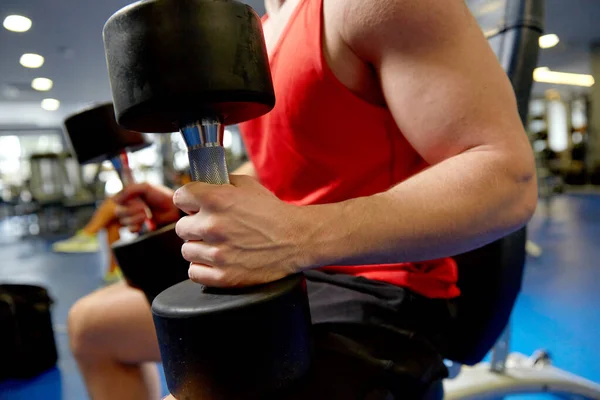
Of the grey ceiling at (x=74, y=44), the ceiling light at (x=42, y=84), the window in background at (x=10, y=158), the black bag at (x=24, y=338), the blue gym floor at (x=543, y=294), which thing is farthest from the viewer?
the window in background at (x=10, y=158)

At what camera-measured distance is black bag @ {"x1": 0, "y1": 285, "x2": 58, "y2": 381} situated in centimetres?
170

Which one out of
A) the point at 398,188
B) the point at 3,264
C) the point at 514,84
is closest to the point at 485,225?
the point at 398,188

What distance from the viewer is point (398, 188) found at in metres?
0.43

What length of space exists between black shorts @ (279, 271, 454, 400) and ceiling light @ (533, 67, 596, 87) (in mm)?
9264

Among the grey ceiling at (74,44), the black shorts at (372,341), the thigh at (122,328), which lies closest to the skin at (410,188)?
the black shorts at (372,341)

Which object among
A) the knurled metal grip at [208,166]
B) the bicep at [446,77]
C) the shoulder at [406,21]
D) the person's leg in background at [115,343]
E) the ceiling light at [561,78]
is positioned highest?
the ceiling light at [561,78]

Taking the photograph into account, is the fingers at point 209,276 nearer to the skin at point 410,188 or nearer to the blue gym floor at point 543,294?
the skin at point 410,188

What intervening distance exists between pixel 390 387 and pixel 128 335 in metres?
0.44

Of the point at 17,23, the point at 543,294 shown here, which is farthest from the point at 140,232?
the point at 17,23

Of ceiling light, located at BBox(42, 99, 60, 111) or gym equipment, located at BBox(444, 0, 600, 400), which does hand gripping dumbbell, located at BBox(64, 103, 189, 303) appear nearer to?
gym equipment, located at BBox(444, 0, 600, 400)

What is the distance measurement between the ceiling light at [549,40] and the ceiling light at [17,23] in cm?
641

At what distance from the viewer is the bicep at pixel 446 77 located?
1.40 ft

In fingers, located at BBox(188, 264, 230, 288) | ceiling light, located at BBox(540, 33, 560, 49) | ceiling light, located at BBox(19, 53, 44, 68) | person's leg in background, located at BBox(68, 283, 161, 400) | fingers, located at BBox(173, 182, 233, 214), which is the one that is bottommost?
person's leg in background, located at BBox(68, 283, 161, 400)

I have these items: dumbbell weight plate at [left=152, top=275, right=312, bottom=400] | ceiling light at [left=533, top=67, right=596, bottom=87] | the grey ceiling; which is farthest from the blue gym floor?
ceiling light at [left=533, top=67, right=596, bottom=87]
